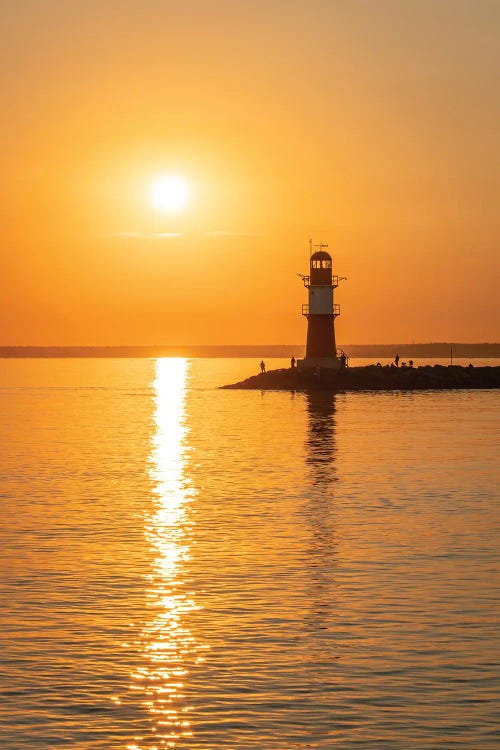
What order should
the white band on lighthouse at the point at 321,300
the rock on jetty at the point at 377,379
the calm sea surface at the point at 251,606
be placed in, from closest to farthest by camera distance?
the calm sea surface at the point at 251,606, the white band on lighthouse at the point at 321,300, the rock on jetty at the point at 377,379

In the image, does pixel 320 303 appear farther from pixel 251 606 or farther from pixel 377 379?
pixel 251 606

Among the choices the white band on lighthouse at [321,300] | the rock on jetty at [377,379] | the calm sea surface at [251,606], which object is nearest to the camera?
the calm sea surface at [251,606]

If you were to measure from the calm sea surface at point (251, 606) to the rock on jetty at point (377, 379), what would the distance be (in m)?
62.1

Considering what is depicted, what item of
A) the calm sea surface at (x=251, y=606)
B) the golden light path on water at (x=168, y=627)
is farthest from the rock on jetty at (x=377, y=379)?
the golden light path on water at (x=168, y=627)

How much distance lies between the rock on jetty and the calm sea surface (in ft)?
204

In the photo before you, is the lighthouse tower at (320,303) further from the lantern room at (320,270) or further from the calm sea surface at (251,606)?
the calm sea surface at (251,606)

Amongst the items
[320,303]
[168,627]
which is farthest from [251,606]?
[320,303]

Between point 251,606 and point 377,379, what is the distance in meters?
94.9

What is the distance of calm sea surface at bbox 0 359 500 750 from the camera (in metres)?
13.5

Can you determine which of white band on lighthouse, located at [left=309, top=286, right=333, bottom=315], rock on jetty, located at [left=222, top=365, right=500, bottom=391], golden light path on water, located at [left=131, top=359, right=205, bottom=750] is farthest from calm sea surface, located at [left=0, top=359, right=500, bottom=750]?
rock on jetty, located at [left=222, top=365, right=500, bottom=391]

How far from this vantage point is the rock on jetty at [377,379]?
10806 centimetres

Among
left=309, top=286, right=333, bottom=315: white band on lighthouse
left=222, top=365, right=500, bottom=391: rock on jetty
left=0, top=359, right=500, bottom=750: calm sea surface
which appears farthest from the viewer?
left=222, top=365, right=500, bottom=391: rock on jetty

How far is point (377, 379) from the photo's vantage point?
4466 inches

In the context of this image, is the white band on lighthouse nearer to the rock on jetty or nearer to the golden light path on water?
the rock on jetty
